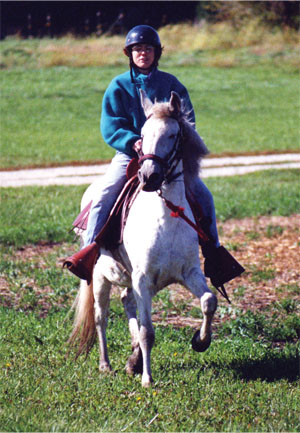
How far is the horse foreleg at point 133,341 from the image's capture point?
605 centimetres

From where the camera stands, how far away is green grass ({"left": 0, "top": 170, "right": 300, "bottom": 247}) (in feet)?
37.4

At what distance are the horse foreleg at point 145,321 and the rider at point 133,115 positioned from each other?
79 cm

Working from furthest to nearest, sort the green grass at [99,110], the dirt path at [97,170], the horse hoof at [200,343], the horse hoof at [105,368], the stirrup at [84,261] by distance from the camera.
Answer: the green grass at [99,110] < the dirt path at [97,170] < the horse hoof at [105,368] < the stirrup at [84,261] < the horse hoof at [200,343]

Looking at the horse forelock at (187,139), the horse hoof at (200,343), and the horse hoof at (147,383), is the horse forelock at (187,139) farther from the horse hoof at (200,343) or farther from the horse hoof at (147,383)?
the horse hoof at (147,383)

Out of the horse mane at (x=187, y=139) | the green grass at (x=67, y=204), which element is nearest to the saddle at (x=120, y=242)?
the horse mane at (x=187, y=139)

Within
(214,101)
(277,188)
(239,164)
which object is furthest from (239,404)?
(214,101)

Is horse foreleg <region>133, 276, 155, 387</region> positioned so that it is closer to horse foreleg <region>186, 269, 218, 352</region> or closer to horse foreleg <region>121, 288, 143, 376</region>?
horse foreleg <region>186, 269, 218, 352</region>

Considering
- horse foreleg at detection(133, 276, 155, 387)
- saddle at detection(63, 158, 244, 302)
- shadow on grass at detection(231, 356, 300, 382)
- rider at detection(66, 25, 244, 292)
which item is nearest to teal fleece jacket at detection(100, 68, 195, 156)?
rider at detection(66, 25, 244, 292)

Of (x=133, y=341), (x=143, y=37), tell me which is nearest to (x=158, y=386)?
(x=133, y=341)

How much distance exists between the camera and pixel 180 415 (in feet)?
16.3

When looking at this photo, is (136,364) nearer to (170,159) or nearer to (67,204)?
(170,159)

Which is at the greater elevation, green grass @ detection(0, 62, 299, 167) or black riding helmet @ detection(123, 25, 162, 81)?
black riding helmet @ detection(123, 25, 162, 81)

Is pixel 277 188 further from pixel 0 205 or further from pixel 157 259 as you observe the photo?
pixel 157 259

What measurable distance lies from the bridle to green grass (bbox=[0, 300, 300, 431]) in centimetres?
167
